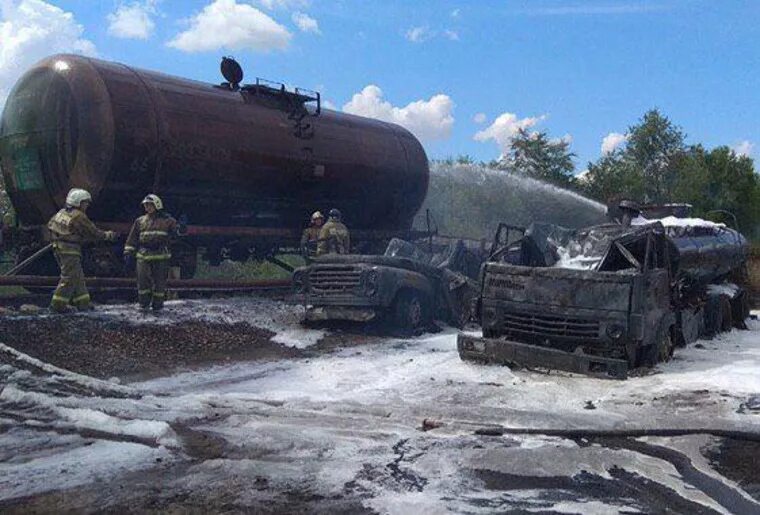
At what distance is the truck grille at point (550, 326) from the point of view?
25.6 feet

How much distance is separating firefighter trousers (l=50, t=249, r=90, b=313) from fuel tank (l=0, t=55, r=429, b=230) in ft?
5.36

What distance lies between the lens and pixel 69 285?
33.6ft

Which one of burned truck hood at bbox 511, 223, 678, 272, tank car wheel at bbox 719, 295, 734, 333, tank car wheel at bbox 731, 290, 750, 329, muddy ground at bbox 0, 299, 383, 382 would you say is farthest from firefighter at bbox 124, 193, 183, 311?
tank car wheel at bbox 731, 290, 750, 329

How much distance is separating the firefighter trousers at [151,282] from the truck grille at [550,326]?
524 cm

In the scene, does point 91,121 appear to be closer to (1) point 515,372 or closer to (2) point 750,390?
(1) point 515,372

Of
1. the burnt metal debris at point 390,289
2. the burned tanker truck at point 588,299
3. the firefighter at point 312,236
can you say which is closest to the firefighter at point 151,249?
the burnt metal debris at point 390,289

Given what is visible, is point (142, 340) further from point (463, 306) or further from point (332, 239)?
point (332, 239)

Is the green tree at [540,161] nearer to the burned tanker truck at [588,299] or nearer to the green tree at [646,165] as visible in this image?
the green tree at [646,165]

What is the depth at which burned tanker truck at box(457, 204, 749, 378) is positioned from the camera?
767 cm

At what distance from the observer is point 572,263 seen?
868cm

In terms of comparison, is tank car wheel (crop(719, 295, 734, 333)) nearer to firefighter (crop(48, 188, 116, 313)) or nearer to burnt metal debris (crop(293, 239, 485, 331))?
burnt metal debris (crop(293, 239, 485, 331))

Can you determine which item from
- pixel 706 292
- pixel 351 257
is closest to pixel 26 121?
pixel 351 257

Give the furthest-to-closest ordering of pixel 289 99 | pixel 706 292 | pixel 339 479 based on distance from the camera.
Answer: pixel 289 99 → pixel 706 292 → pixel 339 479

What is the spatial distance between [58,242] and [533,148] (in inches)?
968
